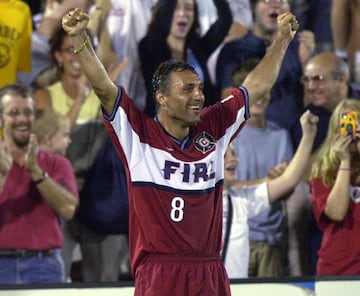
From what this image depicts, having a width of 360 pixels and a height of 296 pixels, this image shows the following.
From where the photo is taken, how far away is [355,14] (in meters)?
7.51

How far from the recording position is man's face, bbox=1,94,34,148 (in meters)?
6.82

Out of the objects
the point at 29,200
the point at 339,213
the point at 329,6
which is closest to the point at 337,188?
the point at 339,213

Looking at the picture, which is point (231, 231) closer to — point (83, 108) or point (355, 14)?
point (83, 108)

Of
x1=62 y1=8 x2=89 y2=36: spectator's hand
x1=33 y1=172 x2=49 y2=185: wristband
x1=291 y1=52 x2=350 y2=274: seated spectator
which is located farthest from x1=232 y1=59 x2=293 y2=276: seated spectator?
x1=62 y1=8 x2=89 y2=36: spectator's hand

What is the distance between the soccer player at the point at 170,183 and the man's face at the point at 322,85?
255 centimetres

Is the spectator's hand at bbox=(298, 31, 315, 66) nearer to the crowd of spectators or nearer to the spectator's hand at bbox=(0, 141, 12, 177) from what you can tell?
the crowd of spectators

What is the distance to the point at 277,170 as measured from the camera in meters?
7.17

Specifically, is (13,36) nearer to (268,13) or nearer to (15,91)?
(15,91)

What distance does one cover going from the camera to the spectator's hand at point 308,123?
23.1 feet

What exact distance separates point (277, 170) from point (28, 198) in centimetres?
167

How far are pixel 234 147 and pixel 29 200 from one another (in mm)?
1421

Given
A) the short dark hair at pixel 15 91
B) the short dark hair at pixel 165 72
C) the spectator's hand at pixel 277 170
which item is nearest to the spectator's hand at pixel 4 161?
the short dark hair at pixel 15 91

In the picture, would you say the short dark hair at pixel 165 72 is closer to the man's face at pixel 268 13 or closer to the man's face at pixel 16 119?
the man's face at pixel 16 119

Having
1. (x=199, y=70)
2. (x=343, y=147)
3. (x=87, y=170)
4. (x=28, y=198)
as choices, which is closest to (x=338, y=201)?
(x=343, y=147)
